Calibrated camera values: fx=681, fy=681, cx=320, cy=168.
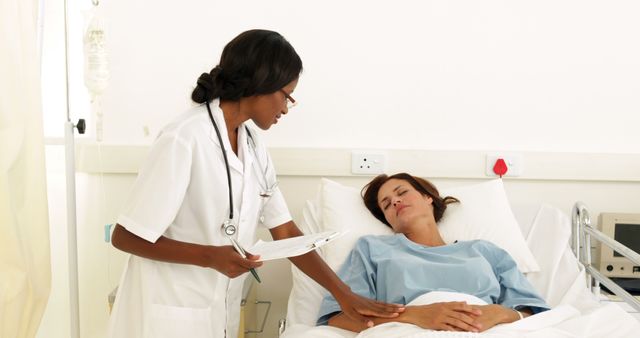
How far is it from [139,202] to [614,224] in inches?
72.0

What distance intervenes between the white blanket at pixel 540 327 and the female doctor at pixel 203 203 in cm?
9

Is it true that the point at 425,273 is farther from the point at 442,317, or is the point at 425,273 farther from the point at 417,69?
the point at 417,69

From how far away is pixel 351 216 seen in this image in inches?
96.0

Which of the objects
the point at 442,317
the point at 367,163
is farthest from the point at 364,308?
the point at 367,163

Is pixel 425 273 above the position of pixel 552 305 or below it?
above

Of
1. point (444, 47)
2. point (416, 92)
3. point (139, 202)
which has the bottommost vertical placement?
point (139, 202)

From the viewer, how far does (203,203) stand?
1.69 metres

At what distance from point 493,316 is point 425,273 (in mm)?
271

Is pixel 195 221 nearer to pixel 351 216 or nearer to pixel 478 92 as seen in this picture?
pixel 351 216

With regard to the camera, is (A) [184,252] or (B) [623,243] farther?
(B) [623,243]

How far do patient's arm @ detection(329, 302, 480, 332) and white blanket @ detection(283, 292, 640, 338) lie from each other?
0.03 m

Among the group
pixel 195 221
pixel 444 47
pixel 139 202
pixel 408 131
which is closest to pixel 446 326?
pixel 195 221

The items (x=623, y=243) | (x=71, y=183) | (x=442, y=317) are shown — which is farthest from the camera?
(x=623, y=243)

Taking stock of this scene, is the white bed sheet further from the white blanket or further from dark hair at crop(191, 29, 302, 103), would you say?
dark hair at crop(191, 29, 302, 103)
